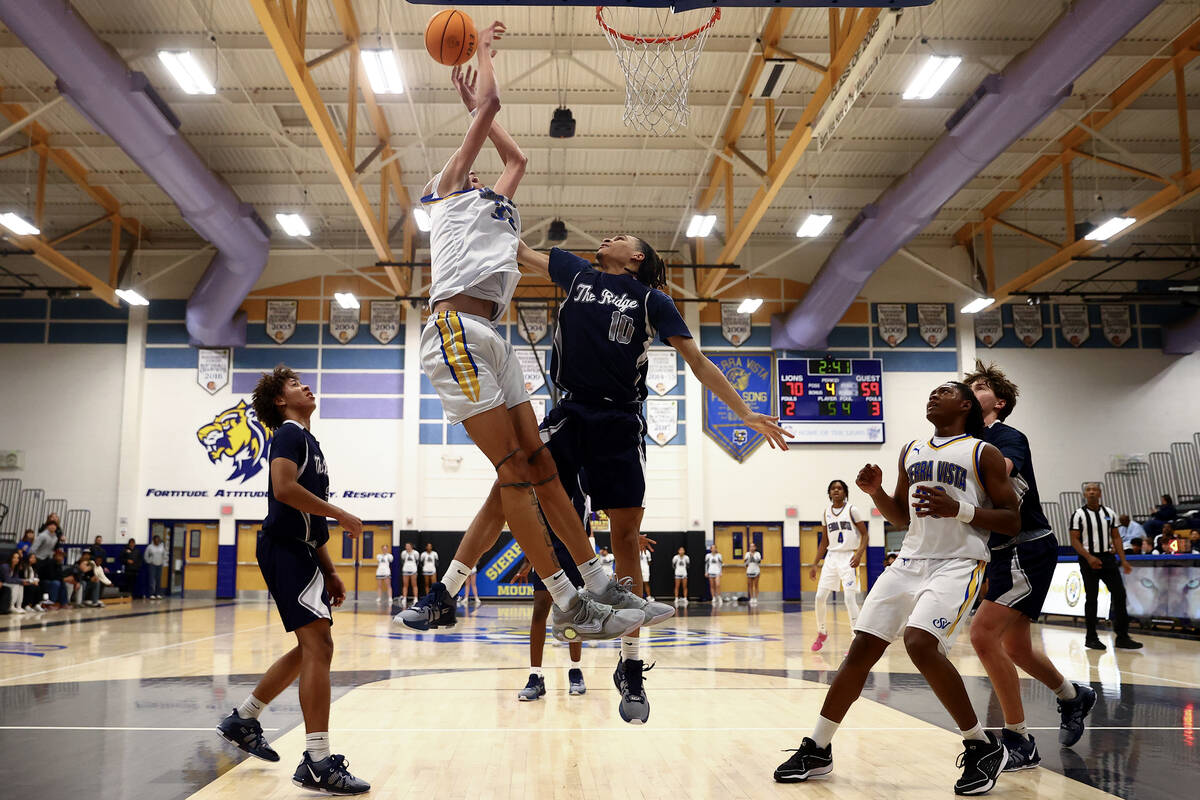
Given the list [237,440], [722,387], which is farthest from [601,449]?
[237,440]

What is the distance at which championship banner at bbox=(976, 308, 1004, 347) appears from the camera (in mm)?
26234

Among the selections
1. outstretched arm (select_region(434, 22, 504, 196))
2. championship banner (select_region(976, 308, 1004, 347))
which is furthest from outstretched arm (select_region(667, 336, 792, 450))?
championship banner (select_region(976, 308, 1004, 347))

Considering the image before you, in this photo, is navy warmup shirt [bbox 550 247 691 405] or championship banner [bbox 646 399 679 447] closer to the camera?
navy warmup shirt [bbox 550 247 691 405]

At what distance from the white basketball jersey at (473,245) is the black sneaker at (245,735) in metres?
2.68

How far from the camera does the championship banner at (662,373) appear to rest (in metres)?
25.7

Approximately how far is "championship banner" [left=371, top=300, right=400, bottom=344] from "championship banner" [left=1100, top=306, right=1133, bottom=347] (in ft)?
66.5

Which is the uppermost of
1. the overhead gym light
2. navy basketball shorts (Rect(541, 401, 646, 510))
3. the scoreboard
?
the overhead gym light

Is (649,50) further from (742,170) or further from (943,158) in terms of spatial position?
(742,170)

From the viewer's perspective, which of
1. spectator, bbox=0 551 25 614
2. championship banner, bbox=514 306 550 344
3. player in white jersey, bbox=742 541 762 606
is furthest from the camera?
championship banner, bbox=514 306 550 344

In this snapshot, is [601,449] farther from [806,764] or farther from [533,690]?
[533,690]

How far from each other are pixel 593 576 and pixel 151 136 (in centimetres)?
1442

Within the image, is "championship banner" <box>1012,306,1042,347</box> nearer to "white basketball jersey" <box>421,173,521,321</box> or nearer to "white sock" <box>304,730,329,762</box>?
"white basketball jersey" <box>421,173,521,321</box>

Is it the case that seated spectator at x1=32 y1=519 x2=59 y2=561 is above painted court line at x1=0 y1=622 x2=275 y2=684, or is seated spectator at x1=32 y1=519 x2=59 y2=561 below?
above

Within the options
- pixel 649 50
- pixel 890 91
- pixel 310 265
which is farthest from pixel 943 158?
pixel 310 265
